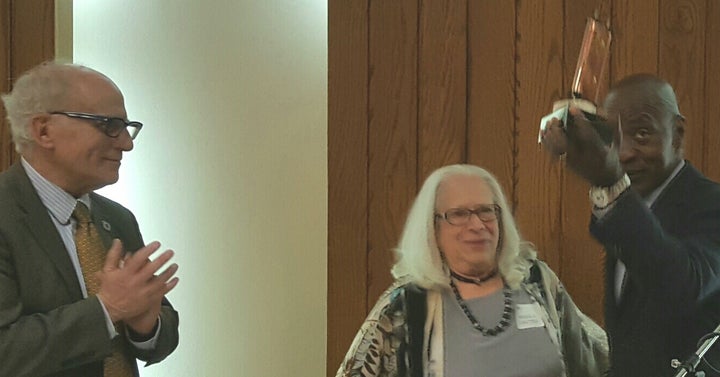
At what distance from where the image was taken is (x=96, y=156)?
1.87m

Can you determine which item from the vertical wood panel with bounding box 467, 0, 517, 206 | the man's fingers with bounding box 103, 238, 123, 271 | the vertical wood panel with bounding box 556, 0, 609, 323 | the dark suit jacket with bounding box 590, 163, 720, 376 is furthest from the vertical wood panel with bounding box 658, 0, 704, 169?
the man's fingers with bounding box 103, 238, 123, 271

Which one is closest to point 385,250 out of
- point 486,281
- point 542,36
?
point 486,281

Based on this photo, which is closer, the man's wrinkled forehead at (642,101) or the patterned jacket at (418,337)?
the man's wrinkled forehead at (642,101)

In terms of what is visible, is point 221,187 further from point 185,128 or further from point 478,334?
point 478,334

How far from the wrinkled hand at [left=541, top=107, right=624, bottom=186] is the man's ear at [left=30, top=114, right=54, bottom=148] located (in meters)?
1.17

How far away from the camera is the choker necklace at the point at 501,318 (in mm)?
2148

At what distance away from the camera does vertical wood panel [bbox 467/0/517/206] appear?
109 inches

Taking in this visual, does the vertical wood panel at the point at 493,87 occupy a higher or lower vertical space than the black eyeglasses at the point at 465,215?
higher

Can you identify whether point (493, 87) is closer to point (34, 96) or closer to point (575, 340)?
point (575, 340)

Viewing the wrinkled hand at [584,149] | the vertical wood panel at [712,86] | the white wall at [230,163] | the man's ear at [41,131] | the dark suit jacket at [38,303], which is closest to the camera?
the wrinkled hand at [584,149]

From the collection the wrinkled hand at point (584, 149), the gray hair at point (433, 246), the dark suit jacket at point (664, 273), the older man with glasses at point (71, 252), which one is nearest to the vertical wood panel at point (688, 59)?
the gray hair at point (433, 246)

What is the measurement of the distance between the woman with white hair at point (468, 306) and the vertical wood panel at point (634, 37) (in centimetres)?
76

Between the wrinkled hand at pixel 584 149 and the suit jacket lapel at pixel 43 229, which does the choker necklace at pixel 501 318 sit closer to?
the wrinkled hand at pixel 584 149

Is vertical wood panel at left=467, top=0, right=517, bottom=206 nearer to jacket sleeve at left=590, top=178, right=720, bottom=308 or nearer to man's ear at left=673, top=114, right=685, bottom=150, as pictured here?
man's ear at left=673, top=114, right=685, bottom=150
